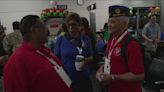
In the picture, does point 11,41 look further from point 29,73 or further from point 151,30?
point 151,30

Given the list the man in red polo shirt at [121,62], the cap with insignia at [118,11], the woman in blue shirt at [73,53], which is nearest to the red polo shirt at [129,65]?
the man in red polo shirt at [121,62]

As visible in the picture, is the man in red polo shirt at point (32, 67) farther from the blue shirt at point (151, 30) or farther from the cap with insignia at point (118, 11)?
the blue shirt at point (151, 30)

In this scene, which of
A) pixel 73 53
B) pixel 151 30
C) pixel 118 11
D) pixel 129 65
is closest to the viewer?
pixel 129 65

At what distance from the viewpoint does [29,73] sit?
1401 millimetres

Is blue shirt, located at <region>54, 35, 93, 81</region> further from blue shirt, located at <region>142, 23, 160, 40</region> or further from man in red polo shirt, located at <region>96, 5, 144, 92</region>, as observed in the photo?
blue shirt, located at <region>142, 23, 160, 40</region>

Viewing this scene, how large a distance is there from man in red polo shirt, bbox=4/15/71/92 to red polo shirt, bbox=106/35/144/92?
0.41 metres

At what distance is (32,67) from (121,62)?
0.66 metres

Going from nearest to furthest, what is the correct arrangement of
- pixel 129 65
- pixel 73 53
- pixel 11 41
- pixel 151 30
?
pixel 129 65
pixel 73 53
pixel 11 41
pixel 151 30

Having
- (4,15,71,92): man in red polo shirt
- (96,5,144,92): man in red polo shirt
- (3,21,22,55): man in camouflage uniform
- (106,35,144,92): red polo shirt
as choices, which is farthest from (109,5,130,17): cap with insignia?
(3,21,22,55): man in camouflage uniform

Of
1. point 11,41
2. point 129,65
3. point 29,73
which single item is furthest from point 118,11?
point 11,41

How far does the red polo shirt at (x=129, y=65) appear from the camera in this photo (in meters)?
1.62

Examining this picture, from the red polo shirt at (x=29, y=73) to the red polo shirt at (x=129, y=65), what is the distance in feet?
1.49

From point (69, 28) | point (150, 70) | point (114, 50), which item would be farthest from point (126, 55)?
point (150, 70)

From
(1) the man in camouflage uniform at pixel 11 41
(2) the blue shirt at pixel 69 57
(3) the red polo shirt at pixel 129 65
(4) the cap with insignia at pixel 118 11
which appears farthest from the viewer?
(1) the man in camouflage uniform at pixel 11 41
